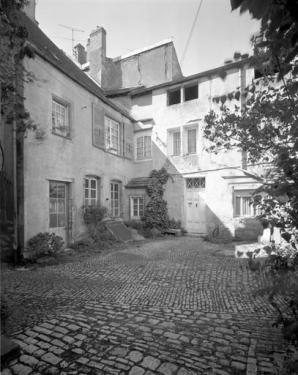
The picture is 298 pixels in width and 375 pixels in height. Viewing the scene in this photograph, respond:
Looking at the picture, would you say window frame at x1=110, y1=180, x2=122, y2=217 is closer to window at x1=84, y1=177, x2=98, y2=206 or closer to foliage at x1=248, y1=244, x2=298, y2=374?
window at x1=84, y1=177, x2=98, y2=206

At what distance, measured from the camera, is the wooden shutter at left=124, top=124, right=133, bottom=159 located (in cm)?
1190

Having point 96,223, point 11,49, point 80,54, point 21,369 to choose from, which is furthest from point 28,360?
point 80,54

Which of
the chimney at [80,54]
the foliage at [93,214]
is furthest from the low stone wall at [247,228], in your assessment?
the chimney at [80,54]

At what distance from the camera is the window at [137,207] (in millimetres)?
12006

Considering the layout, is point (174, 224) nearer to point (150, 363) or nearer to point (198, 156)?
point (198, 156)

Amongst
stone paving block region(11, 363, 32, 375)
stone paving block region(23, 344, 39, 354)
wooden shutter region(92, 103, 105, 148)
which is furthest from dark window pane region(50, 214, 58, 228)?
stone paving block region(11, 363, 32, 375)

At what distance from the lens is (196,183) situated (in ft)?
37.2

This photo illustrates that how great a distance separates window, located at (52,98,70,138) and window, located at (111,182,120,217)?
363 centimetres

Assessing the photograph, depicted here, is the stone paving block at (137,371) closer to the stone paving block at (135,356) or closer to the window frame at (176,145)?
the stone paving block at (135,356)

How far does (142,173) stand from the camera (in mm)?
12422

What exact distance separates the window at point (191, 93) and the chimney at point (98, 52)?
5.14 meters

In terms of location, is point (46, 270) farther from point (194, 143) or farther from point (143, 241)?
point (194, 143)

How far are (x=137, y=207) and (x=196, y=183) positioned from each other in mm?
3348

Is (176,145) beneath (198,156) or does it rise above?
above
